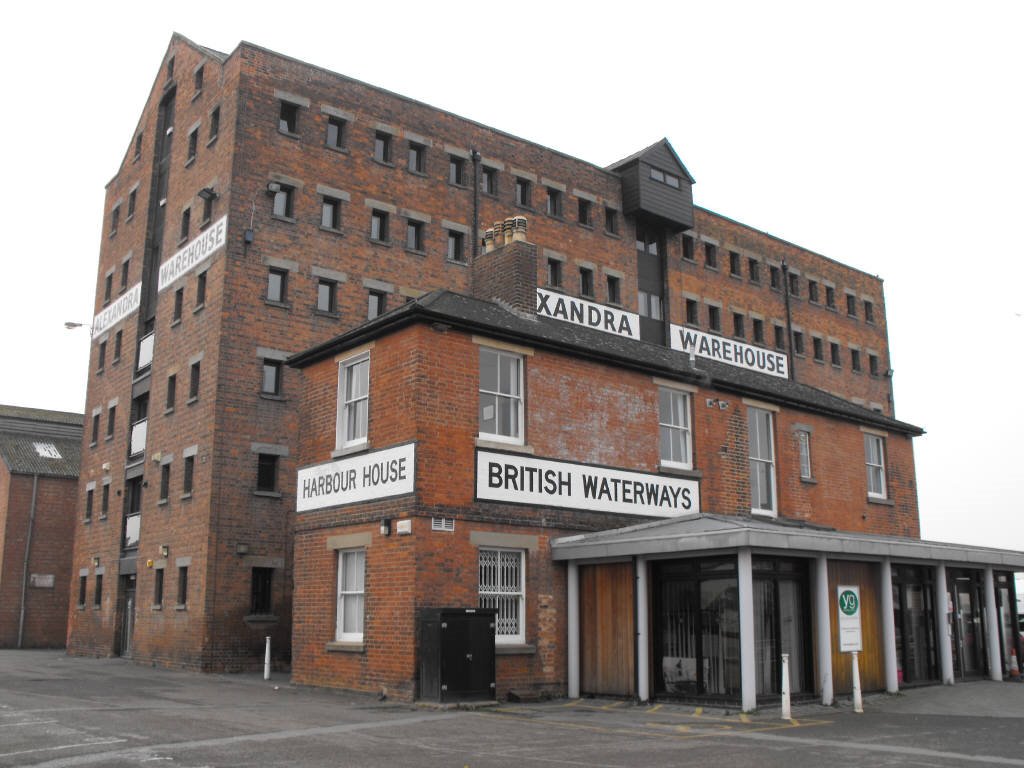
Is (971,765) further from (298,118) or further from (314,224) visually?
(298,118)

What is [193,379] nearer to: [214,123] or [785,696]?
[214,123]

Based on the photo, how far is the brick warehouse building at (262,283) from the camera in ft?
86.8

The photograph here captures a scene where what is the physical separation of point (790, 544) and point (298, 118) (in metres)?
20.9

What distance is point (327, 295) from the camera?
29.9 meters

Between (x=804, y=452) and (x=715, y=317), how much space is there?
63.4 feet

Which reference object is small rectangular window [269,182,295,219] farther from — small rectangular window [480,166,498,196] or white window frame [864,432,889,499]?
white window frame [864,432,889,499]

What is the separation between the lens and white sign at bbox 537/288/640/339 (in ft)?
107

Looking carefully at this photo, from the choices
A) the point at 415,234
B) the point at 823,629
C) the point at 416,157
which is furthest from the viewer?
the point at 416,157

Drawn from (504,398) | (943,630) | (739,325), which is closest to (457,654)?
(504,398)

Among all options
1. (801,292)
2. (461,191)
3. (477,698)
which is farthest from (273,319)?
(801,292)

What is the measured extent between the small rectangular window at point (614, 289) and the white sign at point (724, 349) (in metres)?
2.81

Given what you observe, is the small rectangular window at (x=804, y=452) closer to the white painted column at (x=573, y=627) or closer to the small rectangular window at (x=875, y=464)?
the small rectangular window at (x=875, y=464)

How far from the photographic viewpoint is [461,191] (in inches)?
1335

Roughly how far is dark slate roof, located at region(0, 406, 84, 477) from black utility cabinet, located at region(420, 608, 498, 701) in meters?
31.7
